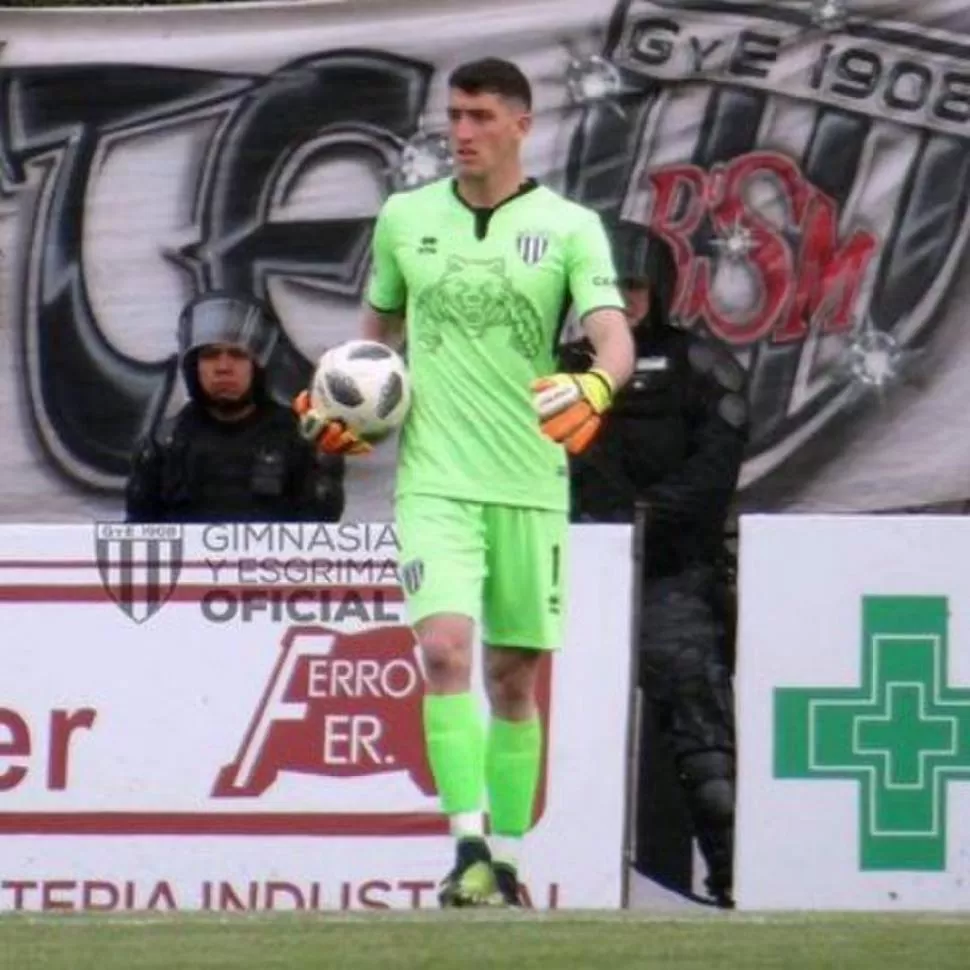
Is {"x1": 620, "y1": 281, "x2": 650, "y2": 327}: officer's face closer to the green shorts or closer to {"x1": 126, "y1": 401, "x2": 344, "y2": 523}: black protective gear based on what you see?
{"x1": 126, "y1": 401, "x2": 344, "y2": 523}: black protective gear

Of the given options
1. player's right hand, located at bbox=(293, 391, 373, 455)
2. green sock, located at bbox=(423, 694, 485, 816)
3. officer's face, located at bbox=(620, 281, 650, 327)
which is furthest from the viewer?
officer's face, located at bbox=(620, 281, 650, 327)

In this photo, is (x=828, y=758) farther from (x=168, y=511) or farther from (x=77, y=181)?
(x=77, y=181)

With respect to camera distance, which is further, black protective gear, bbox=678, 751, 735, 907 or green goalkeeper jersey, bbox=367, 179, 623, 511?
black protective gear, bbox=678, 751, 735, 907

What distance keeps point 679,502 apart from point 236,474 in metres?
1.46

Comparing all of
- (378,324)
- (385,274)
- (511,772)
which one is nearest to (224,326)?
(378,324)

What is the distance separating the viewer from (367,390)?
998cm

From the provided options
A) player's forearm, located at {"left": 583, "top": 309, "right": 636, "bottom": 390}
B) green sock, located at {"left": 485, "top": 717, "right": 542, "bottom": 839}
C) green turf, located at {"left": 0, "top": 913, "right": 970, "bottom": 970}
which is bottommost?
green turf, located at {"left": 0, "top": 913, "right": 970, "bottom": 970}

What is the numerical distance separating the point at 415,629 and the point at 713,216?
352cm

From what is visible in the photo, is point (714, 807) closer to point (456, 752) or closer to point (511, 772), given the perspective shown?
point (511, 772)

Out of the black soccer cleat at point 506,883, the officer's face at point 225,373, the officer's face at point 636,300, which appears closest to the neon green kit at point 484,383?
the black soccer cleat at point 506,883

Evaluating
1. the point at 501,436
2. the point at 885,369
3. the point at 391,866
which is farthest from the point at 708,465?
the point at 501,436

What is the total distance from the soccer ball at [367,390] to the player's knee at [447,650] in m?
0.57

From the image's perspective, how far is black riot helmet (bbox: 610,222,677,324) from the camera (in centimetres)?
1266

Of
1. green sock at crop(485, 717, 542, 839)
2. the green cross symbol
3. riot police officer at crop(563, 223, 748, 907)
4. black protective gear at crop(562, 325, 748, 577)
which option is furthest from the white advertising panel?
green sock at crop(485, 717, 542, 839)
